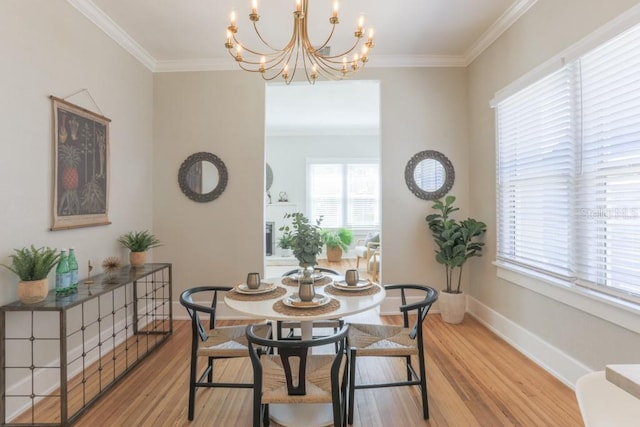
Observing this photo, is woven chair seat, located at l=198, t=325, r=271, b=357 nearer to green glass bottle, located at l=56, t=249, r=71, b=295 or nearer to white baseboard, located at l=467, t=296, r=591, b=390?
green glass bottle, located at l=56, t=249, r=71, b=295

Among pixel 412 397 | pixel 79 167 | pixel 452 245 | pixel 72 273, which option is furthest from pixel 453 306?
pixel 79 167

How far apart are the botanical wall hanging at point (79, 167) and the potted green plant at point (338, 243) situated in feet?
16.8

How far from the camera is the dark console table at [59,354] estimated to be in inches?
79.6

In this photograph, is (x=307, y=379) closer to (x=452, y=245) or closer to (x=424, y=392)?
(x=424, y=392)

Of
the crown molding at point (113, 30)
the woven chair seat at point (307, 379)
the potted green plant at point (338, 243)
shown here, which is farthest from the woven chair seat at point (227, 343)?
the potted green plant at point (338, 243)

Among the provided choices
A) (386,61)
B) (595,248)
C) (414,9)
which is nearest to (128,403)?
(595,248)

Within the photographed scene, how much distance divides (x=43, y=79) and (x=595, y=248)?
3870mm

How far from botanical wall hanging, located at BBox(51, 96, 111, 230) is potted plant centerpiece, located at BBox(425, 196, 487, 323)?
3247mm

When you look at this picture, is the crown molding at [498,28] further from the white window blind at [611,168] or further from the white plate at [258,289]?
the white plate at [258,289]

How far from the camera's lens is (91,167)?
284 centimetres

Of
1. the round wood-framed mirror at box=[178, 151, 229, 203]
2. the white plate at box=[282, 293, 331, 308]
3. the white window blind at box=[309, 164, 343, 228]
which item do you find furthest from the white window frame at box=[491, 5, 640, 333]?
the white window blind at box=[309, 164, 343, 228]

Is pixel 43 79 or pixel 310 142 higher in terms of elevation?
pixel 310 142

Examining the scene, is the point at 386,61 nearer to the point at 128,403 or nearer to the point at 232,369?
the point at 232,369

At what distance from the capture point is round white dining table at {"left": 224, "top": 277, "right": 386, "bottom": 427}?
6.00 feet
